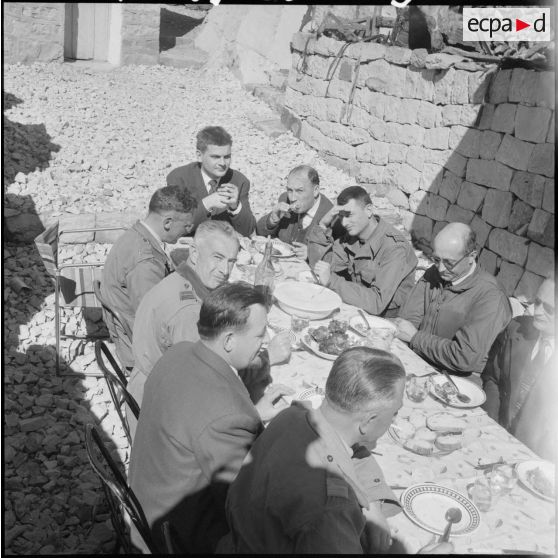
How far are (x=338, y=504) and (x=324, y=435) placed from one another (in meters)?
0.28

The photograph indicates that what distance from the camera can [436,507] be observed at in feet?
8.38

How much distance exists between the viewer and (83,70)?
43.0ft

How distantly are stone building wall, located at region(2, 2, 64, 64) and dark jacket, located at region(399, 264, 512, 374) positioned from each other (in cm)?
1075

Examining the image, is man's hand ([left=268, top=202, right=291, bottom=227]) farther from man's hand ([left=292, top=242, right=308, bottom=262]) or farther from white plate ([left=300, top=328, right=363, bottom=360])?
white plate ([left=300, top=328, right=363, bottom=360])

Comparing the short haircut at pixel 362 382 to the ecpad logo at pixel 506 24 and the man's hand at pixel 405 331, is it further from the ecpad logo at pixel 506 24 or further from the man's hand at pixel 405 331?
the ecpad logo at pixel 506 24

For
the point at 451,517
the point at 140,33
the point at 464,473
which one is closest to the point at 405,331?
the point at 464,473

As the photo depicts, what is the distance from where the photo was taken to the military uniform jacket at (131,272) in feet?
13.3

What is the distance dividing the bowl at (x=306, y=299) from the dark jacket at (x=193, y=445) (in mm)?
1644

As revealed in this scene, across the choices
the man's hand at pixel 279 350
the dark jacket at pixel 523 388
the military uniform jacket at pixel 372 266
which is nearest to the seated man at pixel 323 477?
the man's hand at pixel 279 350

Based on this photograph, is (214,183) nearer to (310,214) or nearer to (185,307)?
(310,214)

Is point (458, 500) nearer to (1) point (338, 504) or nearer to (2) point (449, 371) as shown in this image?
(1) point (338, 504)

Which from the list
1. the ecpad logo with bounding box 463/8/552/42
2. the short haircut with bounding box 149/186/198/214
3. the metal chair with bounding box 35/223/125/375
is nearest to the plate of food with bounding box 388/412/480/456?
the short haircut with bounding box 149/186/198/214

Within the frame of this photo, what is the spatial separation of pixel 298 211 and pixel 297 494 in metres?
4.06

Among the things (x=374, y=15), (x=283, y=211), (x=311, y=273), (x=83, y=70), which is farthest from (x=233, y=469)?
(x=83, y=70)
